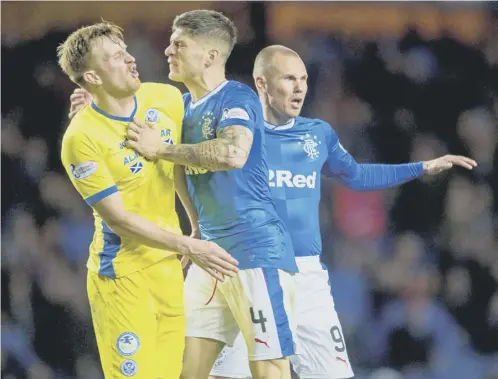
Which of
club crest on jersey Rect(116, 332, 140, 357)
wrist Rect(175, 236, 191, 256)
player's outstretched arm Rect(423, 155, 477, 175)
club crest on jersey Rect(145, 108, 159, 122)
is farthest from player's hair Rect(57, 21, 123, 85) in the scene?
player's outstretched arm Rect(423, 155, 477, 175)

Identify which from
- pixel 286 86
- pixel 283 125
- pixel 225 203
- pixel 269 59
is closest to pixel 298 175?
pixel 283 125

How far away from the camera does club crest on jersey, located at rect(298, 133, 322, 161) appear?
15.2 ft

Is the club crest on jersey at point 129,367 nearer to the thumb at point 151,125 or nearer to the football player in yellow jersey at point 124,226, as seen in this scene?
the football player in yellow jersey at point 124,226

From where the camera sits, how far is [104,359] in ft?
12.1

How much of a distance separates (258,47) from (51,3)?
1383 millimetres

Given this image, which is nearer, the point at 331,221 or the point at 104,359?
the point at 104,359

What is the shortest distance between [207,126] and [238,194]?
1.04 ft

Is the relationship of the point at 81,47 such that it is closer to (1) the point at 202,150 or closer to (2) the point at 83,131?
(2) the point at 83,131

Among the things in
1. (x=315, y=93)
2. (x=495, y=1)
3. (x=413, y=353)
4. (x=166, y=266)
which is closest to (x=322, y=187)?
(x=315, y=93)

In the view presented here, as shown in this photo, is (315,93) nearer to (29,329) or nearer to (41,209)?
(41,209)

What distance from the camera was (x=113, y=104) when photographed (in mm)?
3695

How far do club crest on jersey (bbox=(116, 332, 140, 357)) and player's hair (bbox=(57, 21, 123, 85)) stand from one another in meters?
1.04

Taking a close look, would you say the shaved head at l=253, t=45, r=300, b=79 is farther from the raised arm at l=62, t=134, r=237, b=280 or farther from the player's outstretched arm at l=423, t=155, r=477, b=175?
the raised arm at l=62, t=134, r=237, b=280

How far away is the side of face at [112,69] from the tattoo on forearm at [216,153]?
12.4 inches
